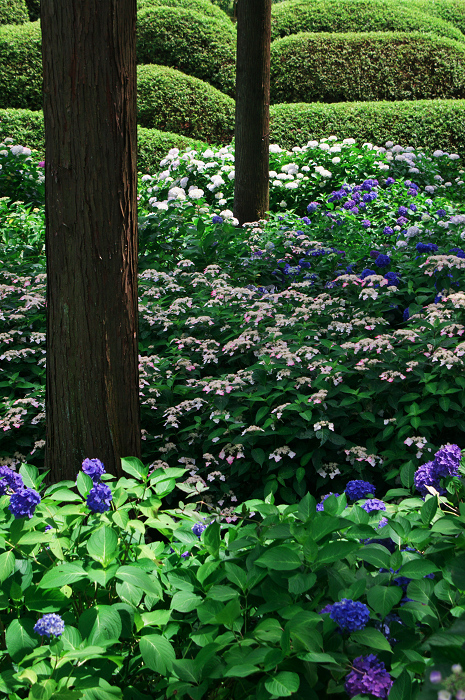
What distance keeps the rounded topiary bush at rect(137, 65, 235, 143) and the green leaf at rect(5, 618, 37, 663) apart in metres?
10.5

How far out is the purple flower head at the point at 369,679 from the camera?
1.12 m

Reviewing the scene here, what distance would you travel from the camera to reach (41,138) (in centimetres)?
955

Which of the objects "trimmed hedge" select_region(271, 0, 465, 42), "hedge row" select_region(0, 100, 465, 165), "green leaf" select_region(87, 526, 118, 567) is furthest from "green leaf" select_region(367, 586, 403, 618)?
"trimmed hedge" select_region(271, 0, 465, 42)

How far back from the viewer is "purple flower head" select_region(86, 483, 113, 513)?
1559 millimetres

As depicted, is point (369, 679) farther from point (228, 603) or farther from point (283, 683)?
point (228, 603)

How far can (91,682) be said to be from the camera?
1.25m

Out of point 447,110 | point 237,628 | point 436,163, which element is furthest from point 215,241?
point 447,110

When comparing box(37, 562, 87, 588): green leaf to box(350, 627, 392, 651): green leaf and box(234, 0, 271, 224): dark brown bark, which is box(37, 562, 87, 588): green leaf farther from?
box(234, 0, 271, 224): dark brown bark

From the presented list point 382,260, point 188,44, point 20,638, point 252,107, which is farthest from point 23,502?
point 188,44

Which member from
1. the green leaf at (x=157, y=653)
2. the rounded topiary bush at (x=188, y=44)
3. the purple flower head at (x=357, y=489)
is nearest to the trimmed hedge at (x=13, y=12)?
the rounded topiary bush at (x=188, y=44)

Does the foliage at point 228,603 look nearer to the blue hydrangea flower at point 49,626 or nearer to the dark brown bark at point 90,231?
the blue hydrangea flower at point 49,626

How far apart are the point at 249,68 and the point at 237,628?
5.37 m

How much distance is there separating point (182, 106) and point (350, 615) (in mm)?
10918

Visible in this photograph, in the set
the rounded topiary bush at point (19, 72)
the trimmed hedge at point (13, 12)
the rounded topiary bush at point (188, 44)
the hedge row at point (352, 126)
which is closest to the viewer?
the hedge row at point (352, 126)
